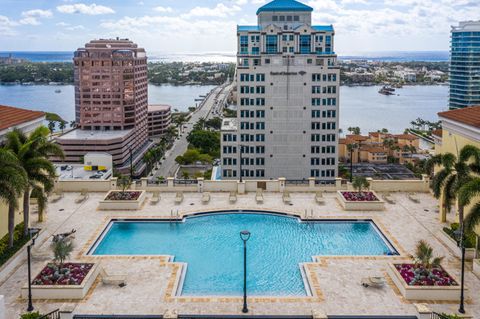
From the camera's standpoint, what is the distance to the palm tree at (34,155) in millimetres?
25125

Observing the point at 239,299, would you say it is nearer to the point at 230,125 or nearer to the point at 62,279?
the point at 62,279

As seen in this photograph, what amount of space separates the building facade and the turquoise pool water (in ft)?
281

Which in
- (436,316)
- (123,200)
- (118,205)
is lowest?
(436,316)

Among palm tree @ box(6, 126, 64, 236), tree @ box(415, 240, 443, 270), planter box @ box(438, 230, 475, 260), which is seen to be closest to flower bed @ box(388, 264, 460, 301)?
tree @ box(415, 240, 443, 270)

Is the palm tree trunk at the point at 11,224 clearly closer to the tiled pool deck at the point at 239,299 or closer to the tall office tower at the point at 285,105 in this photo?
the tiled pool deck at the point at 239,299

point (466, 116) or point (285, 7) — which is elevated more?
point (285, 7)

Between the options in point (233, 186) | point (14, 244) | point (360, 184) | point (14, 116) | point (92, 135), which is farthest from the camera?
point (92, 135)

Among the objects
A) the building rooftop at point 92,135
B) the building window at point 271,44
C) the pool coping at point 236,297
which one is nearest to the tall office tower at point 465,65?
the building rooftop at point 92,135

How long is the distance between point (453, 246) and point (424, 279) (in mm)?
5493

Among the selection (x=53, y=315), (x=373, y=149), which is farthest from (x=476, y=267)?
(x=373, y=149)

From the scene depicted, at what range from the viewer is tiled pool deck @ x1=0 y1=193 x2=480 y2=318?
1939cm

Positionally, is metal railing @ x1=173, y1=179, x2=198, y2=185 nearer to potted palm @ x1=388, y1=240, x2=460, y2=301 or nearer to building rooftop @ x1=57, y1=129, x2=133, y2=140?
potted palm @ x1=388, y1=240, x2=460, y2=301

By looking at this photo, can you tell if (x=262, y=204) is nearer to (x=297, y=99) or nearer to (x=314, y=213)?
(x=314, y=213)

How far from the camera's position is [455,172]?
26938 mm
